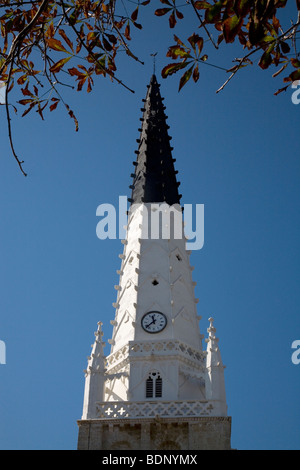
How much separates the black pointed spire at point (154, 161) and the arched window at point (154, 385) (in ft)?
38.2

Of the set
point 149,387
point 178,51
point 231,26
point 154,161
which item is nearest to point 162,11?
point 178,51

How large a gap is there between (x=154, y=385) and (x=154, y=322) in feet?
11.5

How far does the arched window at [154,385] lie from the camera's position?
31.3 metres

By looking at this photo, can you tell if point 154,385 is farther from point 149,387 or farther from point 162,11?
point 162,11

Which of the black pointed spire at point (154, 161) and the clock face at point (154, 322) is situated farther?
the black pointed spire at point (154, 161)

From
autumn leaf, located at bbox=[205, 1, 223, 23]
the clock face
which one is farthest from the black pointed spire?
autumn leaf, located at bbox=[205, 1, 223, 23]

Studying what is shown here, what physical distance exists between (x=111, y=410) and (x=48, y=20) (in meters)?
24.1

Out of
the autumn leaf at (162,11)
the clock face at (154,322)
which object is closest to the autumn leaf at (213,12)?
the autumn leaf at (162,11)

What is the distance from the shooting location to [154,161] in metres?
42.5

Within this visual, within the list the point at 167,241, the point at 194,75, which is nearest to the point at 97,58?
the point at 194,75

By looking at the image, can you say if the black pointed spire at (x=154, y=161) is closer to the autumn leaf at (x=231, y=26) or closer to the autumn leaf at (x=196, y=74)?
the autumn leaf at (x=196, y=74)

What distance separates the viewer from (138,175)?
41.8 m

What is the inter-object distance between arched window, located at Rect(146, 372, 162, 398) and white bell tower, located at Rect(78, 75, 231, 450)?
49 mm
